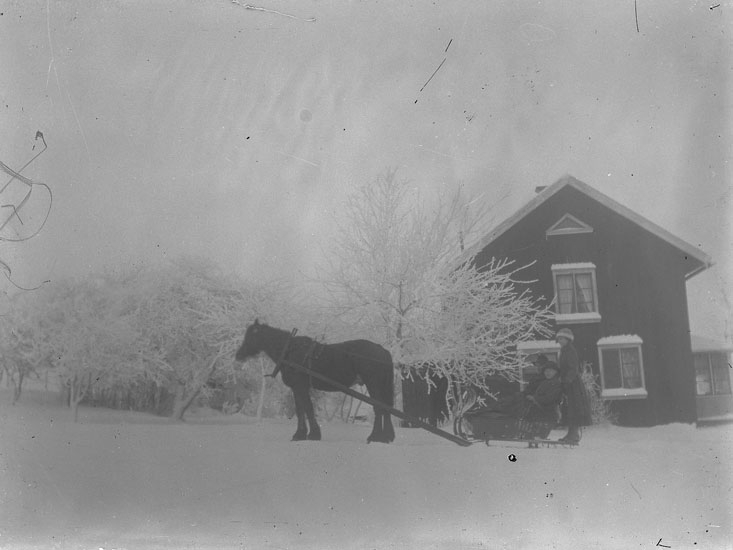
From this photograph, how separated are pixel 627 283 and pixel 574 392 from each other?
0.54m

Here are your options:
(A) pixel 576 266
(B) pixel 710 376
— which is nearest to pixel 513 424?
(A) pixel 576 266

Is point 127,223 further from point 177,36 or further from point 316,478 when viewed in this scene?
point 316,478

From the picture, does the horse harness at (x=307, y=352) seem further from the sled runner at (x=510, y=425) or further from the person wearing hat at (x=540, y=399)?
the person wearing hat at (x=540, y=399)

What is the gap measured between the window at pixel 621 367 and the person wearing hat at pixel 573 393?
0.32ft

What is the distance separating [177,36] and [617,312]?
8.09 feet

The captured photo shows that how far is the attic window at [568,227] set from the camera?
2.84 metres

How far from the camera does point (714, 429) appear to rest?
2771 millimetres

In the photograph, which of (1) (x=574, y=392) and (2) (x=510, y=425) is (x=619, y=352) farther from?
(2) (x=510, y=425)

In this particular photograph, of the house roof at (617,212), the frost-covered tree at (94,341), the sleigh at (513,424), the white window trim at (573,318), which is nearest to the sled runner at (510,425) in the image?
the sleigh at (513,424)

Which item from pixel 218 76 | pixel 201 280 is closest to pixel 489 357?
pixel 201 280

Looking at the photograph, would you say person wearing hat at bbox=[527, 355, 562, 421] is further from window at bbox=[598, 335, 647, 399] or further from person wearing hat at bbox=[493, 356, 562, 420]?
window at bbox=[598, 335, 647, 399]

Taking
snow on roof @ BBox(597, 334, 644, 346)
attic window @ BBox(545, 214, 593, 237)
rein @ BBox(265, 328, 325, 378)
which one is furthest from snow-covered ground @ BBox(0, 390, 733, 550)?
attic window @ BBox(545, 214, 593, 237)

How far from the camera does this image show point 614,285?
2811mm

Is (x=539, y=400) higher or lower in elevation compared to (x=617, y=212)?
lower
